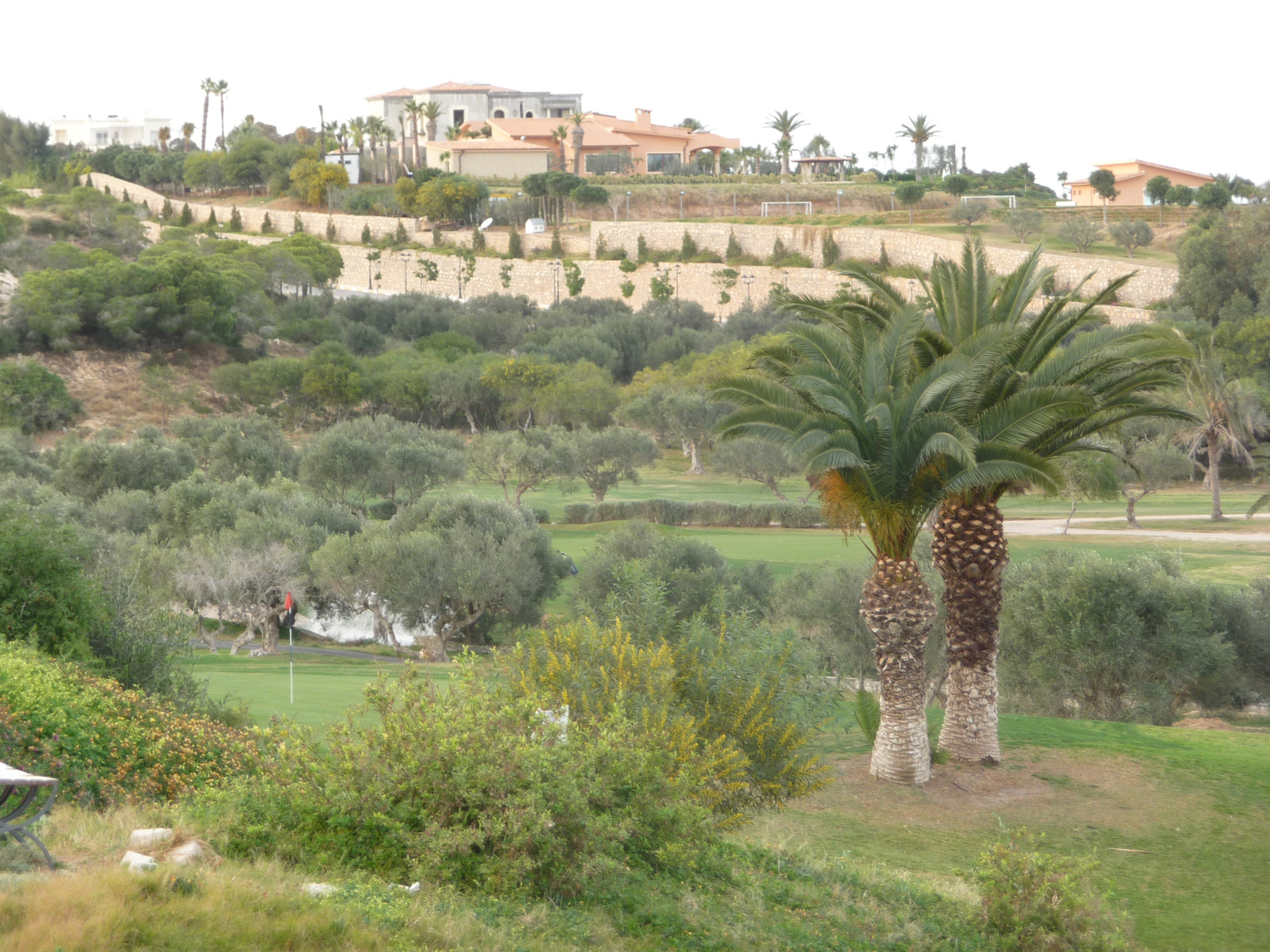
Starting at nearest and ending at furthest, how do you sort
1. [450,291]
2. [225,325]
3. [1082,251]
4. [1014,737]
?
1. [1014,737]
2. [225,325]
3. [1082,251]
4. [450,291]

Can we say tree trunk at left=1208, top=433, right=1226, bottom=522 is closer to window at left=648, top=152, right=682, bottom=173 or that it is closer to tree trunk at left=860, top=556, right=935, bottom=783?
tree trunk at left=860, top=556, right=935, bottom=783

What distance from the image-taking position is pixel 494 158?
10931 cm

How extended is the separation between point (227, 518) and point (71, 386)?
32.4 m

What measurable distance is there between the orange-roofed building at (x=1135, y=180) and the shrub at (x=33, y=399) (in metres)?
71.5

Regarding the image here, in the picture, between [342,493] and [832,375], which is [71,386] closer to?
[342,493]

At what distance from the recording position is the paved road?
35812 mm

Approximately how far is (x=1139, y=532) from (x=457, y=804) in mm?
34959

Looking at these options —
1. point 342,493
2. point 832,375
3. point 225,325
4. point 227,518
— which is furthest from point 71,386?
point 832,375

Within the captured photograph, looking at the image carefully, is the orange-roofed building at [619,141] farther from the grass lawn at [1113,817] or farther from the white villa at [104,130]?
the grass lawn at [1113,817]

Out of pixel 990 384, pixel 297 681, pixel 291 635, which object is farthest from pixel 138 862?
pixel 291 635

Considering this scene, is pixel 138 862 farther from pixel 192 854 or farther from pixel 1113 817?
pixel 1113 817

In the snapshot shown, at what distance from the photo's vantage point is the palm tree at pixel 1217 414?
128 ft

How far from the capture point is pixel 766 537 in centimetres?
3806

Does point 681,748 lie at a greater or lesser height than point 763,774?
greater
